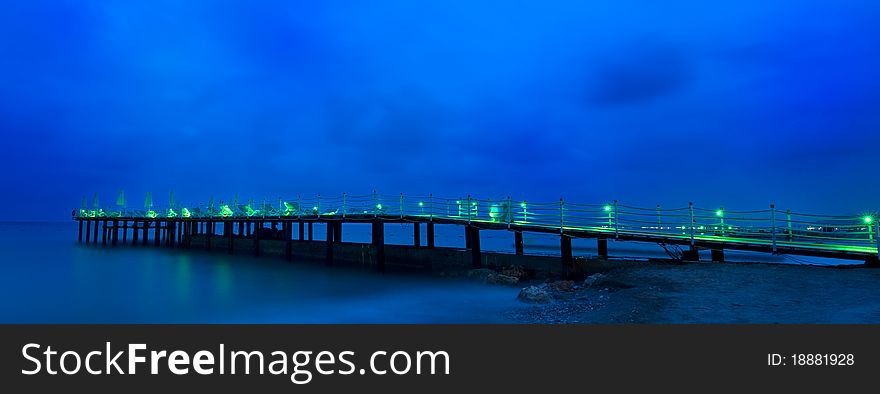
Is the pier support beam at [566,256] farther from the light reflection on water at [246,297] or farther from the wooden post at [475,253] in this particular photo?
the wooden post at [475,253]

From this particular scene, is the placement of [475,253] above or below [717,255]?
below

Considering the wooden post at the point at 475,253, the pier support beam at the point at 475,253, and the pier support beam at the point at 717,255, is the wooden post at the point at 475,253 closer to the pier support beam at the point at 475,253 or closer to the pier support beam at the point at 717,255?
the pier support beam at the point at 475,253

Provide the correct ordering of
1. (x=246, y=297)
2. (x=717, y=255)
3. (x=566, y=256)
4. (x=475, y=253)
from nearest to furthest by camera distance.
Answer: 1. (x=717, y=255)
2. (x=566, y=256)
3. (x=246, y=297)
4. (x=475, y=253)

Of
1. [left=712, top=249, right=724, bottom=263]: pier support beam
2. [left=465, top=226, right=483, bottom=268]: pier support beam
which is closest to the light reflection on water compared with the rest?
[left=465, top=226, right=483, bottom=268]: pier support beam

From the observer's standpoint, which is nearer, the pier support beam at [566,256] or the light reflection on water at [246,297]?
the light reflection on water at [246,297]

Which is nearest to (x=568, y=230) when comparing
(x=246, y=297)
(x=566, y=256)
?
(x=566, y=256)

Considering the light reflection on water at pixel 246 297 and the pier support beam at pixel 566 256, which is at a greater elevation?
the pier support beam at pixel 566 256

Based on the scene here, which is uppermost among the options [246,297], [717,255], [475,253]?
[717,255]

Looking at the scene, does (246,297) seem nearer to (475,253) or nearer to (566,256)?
(475,253)

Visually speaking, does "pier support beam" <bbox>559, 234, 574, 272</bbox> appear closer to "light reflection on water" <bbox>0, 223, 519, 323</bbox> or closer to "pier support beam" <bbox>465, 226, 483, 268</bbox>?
"light reflection on water" <bbox>0, 223, 519, 323</bbox>

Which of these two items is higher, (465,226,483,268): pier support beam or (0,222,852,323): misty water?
(465,226,483,268): pier support beam

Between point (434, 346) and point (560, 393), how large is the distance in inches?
63.7

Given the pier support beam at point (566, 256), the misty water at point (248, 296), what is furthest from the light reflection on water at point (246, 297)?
the pier support beam at point (566, 256)

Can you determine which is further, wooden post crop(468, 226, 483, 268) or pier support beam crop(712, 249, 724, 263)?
wooden post crop(468, 226, 483, 268)
